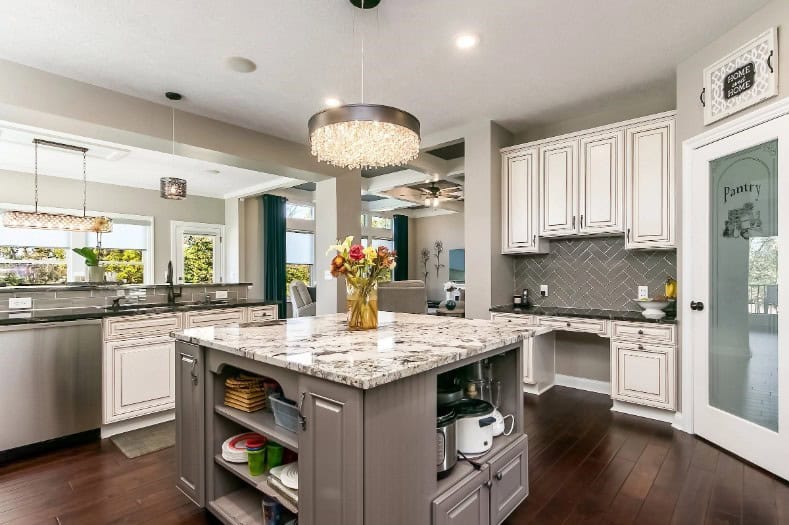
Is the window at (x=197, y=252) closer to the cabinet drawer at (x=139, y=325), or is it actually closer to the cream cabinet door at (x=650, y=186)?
the cabinet drawer at (x=139, y=325)

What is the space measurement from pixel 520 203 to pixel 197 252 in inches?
259

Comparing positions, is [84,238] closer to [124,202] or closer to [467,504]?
[124,202]

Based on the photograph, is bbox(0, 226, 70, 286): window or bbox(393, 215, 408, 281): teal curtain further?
bbox(393, 215, 408, 281): teal curtain

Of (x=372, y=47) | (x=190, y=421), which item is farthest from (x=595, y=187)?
(x=190, y=421)

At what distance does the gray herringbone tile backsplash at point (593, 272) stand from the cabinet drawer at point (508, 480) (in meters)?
2.54

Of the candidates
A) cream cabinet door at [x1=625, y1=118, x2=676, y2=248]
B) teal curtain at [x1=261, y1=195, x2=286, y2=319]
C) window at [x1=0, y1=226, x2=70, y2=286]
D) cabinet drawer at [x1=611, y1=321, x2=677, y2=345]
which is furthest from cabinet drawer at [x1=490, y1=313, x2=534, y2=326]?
window at [x1=0, y1=226, x2=70, y2=286]

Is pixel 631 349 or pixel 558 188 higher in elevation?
pixel 558 188

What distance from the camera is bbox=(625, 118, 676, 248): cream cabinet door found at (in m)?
3.43

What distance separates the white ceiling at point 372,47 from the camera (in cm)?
251

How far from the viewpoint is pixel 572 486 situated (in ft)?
7.70

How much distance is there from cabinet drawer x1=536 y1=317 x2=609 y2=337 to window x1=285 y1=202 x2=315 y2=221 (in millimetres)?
6106

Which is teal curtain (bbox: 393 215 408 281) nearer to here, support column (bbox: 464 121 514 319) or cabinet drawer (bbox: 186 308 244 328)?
support column (bbox: 464 121 514 319)

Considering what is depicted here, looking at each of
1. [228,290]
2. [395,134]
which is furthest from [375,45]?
[228,290]

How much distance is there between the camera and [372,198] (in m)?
9.35
